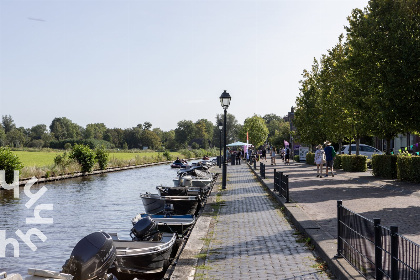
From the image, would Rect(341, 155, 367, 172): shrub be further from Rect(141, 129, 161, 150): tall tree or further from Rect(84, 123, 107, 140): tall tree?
Rect(84, 123, 107, 140): tall tree

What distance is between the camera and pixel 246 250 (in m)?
8.48

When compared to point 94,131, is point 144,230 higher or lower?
lower

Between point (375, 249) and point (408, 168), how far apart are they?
1713 cm

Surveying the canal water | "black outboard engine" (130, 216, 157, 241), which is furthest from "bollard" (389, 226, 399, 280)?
the canal water

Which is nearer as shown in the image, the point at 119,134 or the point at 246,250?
the point at 246,250

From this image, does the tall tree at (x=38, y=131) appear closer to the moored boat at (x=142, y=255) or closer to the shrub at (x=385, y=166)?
the shrub at (x=385, y=166)

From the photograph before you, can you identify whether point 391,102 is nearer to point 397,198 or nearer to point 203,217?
point 397,198

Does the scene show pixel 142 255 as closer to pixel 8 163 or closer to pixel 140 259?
pixel 140 259

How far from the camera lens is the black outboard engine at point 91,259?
6473 mm

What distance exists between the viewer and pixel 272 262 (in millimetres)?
7516

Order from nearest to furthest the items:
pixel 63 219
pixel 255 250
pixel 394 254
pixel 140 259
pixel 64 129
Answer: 1. pixel 394 254
2. pixel 255 250
3. pixel 140 259
4. pixel 63 219
5. pixel 64 129

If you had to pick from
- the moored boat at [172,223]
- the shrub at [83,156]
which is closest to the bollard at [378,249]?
the moored boat at [172,223]

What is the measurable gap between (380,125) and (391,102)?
4.43 meters

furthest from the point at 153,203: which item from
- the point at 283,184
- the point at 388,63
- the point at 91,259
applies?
the point at 388,63
